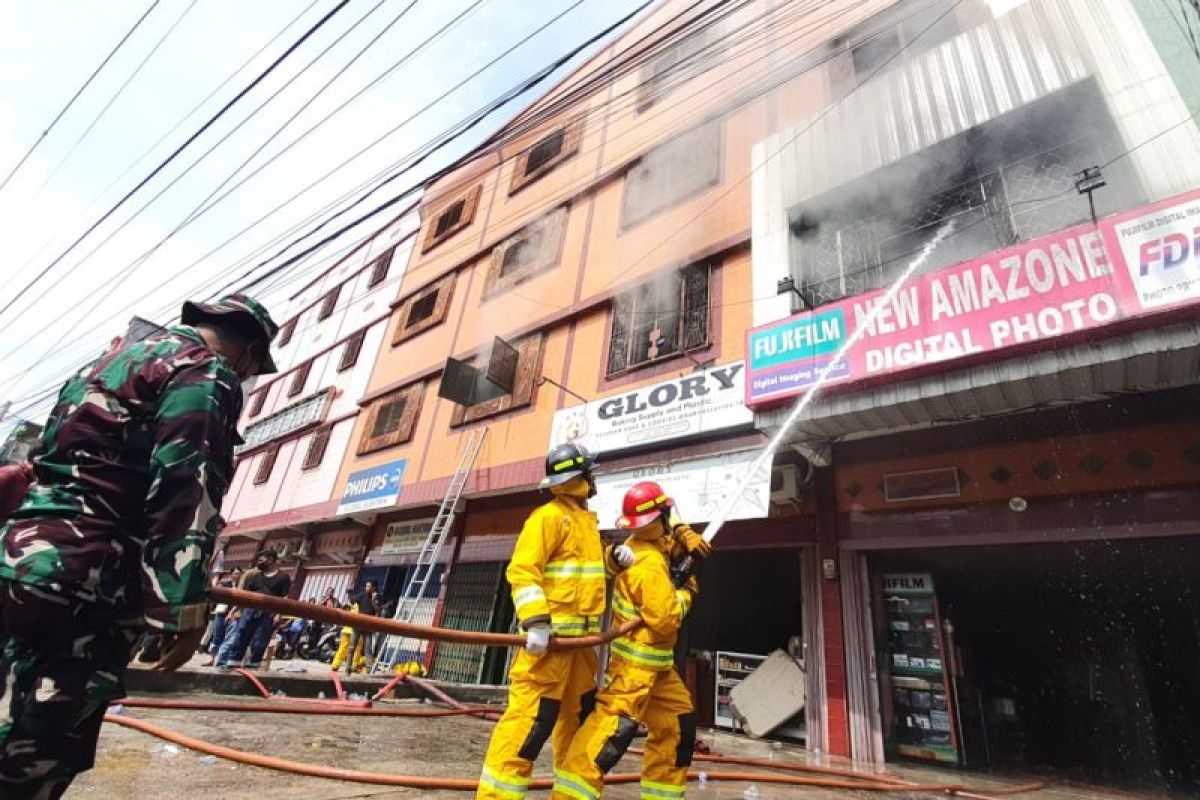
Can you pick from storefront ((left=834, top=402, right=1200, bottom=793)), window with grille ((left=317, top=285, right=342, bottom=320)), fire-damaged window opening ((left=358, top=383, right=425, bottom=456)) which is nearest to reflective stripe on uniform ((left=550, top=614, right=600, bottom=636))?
storefront ((left=834, top=402, right=1200, bottom=793))

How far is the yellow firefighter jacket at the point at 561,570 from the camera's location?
2674 mm

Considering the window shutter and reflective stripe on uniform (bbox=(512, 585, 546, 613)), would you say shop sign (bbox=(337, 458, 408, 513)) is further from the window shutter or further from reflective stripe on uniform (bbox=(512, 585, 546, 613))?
reflective stripe on uniform (bbox=(512, 585, 546, 613))

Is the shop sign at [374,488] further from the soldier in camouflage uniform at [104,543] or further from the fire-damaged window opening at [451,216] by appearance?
the soldier in camouflage uniform at [104,543]

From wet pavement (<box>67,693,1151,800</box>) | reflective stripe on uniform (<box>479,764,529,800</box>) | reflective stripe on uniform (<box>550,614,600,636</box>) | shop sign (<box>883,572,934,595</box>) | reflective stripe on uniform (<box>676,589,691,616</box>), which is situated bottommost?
wet pavement (<box>67,693,1151,800</box>)

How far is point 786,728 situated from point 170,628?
279 inches

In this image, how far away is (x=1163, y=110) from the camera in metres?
4.92

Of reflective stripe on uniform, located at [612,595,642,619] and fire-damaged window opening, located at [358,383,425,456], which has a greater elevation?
fire-damaged window opening, located at [358,383,425,456]

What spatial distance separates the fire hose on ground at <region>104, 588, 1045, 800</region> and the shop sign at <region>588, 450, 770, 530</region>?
2570mm

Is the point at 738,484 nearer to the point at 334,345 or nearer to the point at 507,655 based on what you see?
the point at 507,655

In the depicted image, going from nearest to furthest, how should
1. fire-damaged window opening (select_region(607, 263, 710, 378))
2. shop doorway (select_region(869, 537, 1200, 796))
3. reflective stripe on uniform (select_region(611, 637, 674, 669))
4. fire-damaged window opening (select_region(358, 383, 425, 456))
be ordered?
reflective stripe on uniform (select_region(611, 637, 674, 669))
shop doorway (select_region(869, 537, 1200, 796))
fire-damaged window opening (select_region(607, 263, 710, 378))
fire-damaged window opening (select_region(358, 383, 425, 456))

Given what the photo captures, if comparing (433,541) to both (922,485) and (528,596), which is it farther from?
(528,596)

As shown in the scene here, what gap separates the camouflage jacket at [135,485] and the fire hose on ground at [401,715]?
0.53ft

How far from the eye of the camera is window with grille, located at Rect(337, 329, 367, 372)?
18000 mm

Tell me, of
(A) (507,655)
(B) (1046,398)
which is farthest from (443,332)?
(B) (1046,398)
